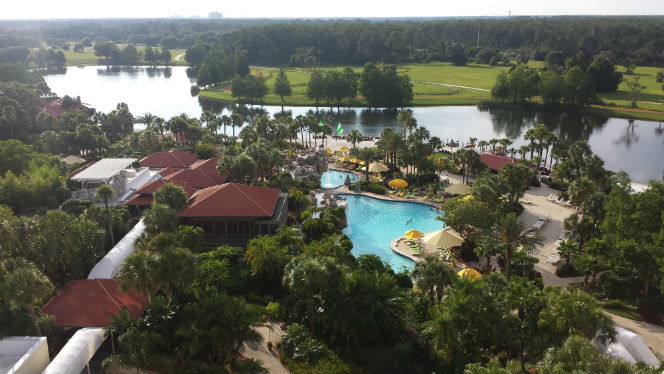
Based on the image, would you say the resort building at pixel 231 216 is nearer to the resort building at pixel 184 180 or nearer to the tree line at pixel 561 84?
the resort building at pixel 184 180

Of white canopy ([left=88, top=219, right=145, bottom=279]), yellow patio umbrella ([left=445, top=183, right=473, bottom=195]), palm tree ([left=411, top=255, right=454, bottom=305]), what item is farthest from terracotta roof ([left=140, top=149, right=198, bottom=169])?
palm tree ([left=411, top=255, right=454, bottom=305])

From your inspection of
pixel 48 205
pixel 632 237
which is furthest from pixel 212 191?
pixel 632 237

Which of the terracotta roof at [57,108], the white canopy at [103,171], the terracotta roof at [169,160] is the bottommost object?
the terracotta roof at [169,160]

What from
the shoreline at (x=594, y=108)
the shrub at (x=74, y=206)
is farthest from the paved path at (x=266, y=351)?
the shoreline at (x=594, y=108)

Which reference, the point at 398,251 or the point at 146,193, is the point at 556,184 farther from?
the point at 146,193

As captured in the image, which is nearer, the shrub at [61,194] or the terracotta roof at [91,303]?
the terracotta roof at [91,303]

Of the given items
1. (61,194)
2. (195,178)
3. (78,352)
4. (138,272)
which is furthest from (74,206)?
(78,352)
